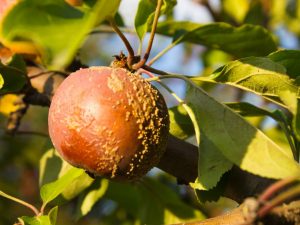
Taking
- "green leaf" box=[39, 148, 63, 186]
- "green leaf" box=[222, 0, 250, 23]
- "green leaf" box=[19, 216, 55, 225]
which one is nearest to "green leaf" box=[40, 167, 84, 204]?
"green leaf" box=[19, 216, 55, 225]

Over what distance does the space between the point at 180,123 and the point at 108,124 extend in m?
0.40

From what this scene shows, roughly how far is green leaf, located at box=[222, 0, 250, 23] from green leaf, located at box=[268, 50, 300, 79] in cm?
136

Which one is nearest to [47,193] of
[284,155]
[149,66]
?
[149,66]

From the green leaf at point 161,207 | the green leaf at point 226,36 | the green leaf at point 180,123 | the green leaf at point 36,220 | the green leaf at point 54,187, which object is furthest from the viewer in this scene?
the green leaf at point 161,207

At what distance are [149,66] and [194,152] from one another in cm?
21

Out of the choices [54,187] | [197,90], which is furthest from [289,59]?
[54,187]

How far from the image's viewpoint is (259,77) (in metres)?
1.10

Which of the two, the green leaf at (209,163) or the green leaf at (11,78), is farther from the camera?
the green leaf at (11,78)

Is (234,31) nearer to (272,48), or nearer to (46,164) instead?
(272,48)

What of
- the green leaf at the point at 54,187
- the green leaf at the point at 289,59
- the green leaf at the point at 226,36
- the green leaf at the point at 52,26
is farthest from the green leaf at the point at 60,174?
the green leaf at the point at 52,26

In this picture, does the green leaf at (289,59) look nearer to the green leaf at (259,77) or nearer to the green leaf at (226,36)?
the green leaf at (259,77)

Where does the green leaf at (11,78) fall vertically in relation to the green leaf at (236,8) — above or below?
above

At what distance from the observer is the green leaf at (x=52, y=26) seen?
0.69 meters

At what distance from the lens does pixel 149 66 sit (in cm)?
121
